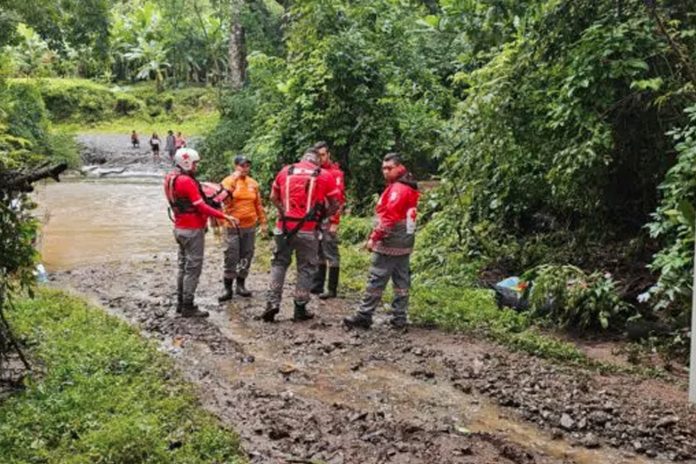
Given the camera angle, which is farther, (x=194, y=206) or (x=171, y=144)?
(x=171, y=144)

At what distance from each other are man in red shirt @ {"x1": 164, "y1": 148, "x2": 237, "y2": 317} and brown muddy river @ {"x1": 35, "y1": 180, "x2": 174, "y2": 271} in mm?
2465

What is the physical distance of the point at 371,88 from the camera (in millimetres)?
15750

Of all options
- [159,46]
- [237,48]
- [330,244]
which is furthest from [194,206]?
[159,46]

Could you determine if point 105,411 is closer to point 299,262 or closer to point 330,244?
point 299,262

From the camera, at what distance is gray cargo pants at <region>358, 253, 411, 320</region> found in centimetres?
807

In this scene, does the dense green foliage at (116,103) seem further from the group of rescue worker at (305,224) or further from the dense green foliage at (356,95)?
the group of rescue worker at (305,224)

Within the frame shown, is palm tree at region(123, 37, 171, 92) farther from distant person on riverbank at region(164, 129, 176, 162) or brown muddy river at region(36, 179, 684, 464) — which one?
brown muddy river at region(36, 179, 684, 464)

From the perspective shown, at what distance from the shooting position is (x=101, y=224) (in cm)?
1908

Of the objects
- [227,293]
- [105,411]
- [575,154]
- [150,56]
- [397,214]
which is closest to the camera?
[105,411]

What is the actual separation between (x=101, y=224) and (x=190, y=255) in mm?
11311

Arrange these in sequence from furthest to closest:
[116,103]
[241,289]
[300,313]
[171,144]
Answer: [116,103], [171,144], [241,289], [300,313]

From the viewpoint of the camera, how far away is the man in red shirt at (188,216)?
27.7 ft

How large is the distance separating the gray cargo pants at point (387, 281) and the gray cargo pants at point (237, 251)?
2.38m

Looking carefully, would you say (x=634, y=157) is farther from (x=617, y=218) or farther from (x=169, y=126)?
(x=169, y=126)
